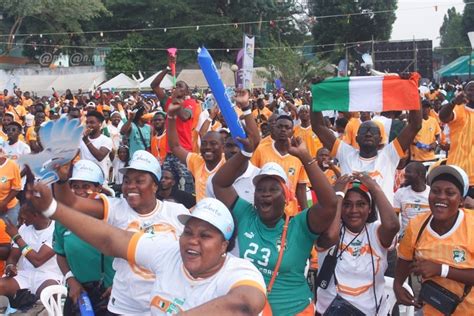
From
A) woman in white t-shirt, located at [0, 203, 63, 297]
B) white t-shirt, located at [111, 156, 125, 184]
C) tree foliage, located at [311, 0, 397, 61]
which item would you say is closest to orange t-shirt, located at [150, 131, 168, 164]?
white t-shirt, located at [111, 156, 125, 184]

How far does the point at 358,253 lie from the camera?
4250 millimetres

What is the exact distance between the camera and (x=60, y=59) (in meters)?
48.9

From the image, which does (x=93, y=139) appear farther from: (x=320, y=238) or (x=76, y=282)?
(x=320, y=238)

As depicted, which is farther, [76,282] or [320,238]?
[76,282]

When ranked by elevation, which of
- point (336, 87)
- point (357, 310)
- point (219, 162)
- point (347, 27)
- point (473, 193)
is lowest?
point (357, 310)

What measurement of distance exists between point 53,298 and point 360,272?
2604 millimetres

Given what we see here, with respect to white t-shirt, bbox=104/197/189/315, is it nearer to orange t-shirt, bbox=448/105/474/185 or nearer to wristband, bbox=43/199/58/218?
wristband, bbox=43/199/58/218

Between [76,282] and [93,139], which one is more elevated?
[93,139]

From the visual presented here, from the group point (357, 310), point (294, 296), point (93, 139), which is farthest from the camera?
point (93, 139)

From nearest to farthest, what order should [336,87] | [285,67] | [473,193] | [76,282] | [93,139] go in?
[76,282]
[336,87]
[473,193]
[93,139]
[285,67]

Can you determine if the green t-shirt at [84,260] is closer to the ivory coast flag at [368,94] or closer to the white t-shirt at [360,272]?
the white t-shirt at [360,272]

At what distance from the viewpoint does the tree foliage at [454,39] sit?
207 ft

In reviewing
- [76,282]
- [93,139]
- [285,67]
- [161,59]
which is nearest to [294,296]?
[76,282]

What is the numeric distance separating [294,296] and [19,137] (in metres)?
7.18
